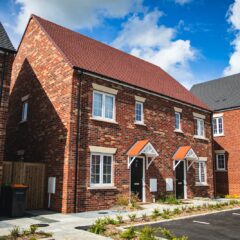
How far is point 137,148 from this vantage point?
15078 millimetres

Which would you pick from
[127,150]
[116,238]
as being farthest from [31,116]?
[116,238]

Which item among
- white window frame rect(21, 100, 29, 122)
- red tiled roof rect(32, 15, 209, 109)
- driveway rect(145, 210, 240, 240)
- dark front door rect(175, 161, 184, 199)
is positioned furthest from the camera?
dark front door rect(175, 161, 184, 199)

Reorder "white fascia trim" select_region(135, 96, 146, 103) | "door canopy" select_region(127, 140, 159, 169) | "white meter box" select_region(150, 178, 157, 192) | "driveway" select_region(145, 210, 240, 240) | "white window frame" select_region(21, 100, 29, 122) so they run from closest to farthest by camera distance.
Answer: "driveway" select_region(145, 210, 240, 240), "door canopy" select_region(127, 140, 159, 169), "white meter box" select_region(150, 178, 157, 192), "white fascia trim" select_region(135, 96, 146, 103), "white window frame" select_region(21, 100, 29, 122)

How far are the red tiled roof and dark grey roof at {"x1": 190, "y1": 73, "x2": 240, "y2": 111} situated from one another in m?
4.87

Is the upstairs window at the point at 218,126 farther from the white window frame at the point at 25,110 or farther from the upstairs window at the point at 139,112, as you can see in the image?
the white window frame at the point at 25,110

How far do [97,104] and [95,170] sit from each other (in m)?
3.18

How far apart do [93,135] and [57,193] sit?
3020mm

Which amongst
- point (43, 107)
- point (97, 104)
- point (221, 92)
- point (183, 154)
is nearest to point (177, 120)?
point (183, 154)

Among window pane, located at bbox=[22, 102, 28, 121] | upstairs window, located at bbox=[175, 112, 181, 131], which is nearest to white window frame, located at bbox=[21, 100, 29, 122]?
window pane, located at bbox=[22, 102, 28, 121]

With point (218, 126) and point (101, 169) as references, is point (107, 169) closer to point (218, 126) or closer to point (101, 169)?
→ point (101, 169)

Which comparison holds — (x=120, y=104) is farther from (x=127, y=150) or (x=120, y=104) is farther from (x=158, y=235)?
(x=158, y=235)

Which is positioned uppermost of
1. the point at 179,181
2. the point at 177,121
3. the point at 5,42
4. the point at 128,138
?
the point at 5,42

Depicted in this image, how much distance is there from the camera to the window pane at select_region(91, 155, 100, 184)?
534 inches

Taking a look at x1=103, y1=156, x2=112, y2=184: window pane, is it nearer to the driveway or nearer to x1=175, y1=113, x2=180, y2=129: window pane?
the driveway
